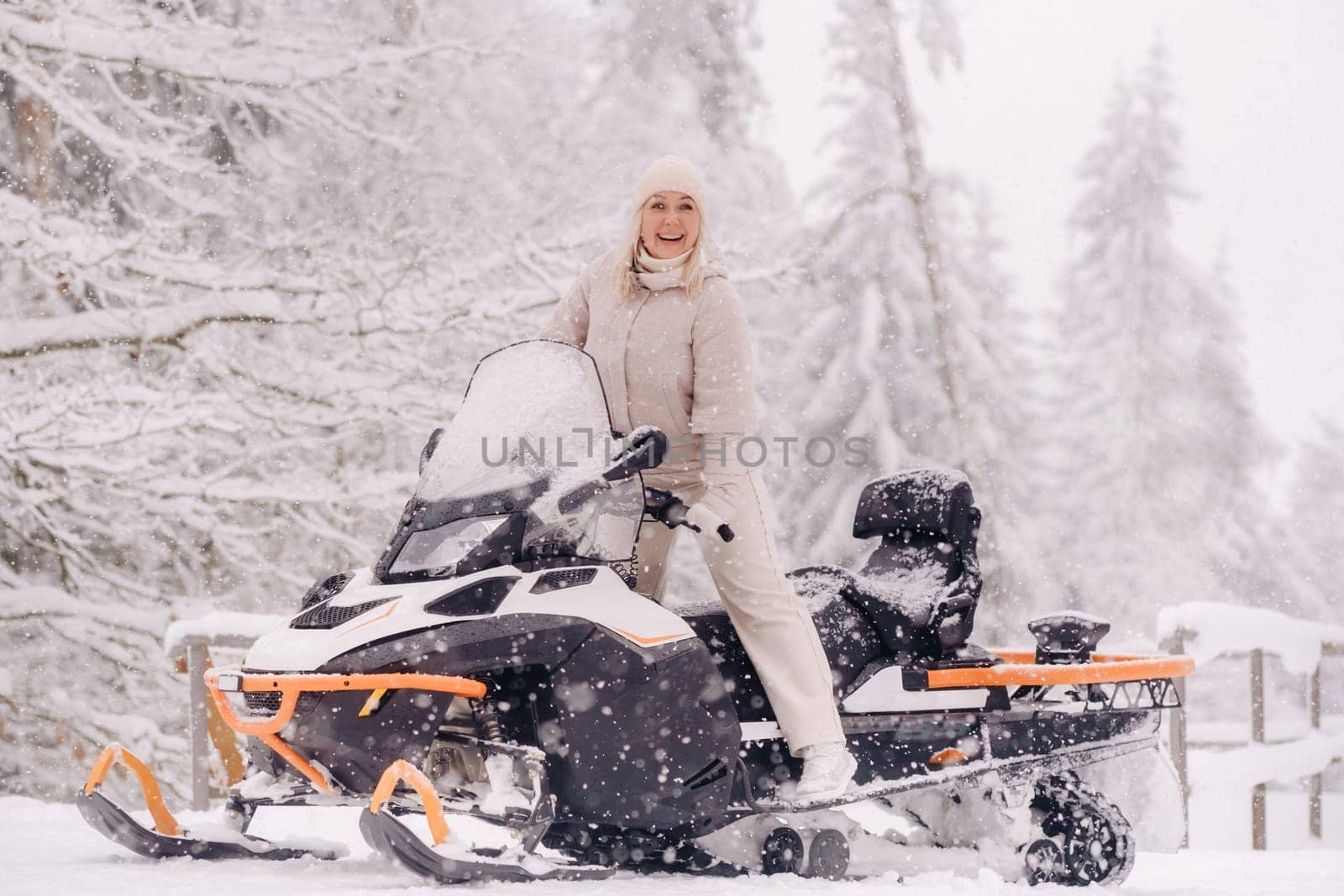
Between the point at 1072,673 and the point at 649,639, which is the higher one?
the point at 649,639

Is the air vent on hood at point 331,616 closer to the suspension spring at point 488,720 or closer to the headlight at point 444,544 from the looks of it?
the headlight at point 444,544

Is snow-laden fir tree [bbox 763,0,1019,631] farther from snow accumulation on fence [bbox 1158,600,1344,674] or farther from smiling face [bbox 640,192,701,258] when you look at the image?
smiling face [bbox 640,192,701,258]

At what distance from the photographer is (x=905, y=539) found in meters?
4.39

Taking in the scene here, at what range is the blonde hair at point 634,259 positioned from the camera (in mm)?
3727

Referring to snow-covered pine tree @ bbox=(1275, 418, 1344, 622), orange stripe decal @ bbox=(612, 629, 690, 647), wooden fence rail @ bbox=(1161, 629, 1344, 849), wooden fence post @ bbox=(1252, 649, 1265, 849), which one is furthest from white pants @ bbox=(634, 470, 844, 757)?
snow-covered pine tree @ bbox=(1275, 418, 1344, 622)

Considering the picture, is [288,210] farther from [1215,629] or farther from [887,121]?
[1215,629]

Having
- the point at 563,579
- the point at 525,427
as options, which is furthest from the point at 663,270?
the point at 563,579

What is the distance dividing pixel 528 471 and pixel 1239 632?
4.95 metres

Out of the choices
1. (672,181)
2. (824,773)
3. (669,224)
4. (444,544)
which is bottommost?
(824,773)

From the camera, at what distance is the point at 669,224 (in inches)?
148

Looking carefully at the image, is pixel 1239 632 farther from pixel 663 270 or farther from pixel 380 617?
pixel 380 617

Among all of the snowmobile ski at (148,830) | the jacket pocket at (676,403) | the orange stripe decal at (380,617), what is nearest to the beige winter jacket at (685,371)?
the jacket pocket at (676,403)

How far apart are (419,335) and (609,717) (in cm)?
601

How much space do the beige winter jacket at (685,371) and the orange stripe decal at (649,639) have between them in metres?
0.40
